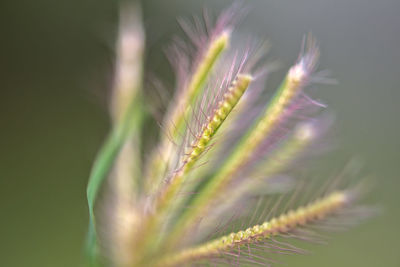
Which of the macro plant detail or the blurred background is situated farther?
the blurred background

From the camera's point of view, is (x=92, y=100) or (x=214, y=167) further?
(x=92, y=100)

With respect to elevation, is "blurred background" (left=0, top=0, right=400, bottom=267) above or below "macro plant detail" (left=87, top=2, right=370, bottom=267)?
above

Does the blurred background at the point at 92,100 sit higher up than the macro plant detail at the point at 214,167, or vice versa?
the blurred background at the point at 92,100

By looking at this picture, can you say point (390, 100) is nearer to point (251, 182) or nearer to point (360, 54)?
point (360, 54)

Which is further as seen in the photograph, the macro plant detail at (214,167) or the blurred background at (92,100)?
the blurred background at (92,100)
